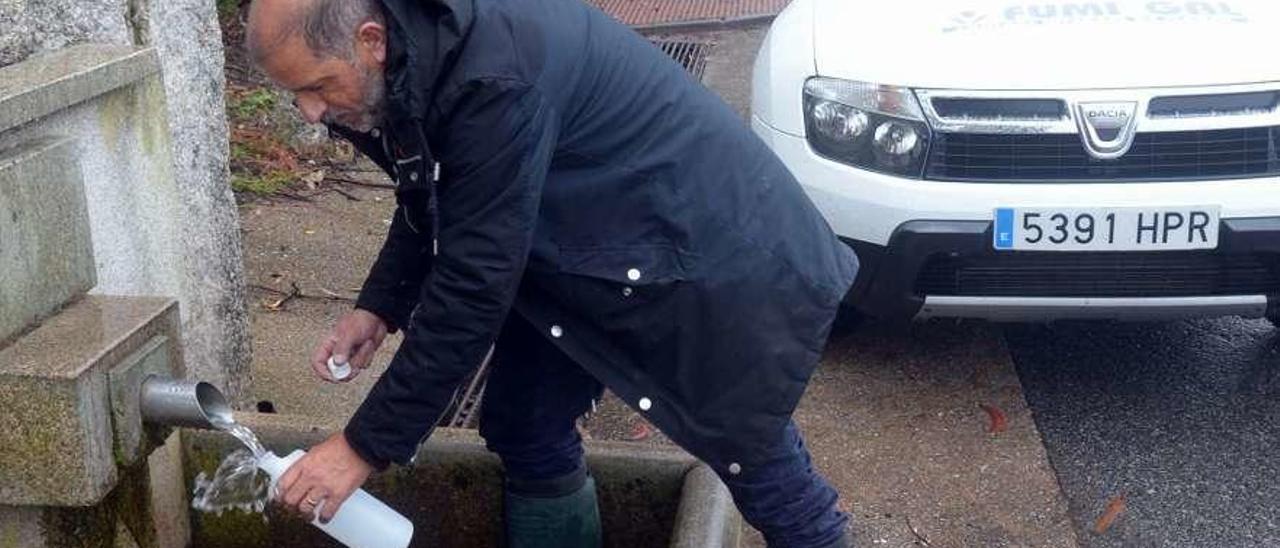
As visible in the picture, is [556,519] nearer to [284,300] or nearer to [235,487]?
[235,487]

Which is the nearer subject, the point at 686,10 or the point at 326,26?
the point at 326,26

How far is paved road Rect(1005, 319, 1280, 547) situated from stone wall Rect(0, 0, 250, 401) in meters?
2.08

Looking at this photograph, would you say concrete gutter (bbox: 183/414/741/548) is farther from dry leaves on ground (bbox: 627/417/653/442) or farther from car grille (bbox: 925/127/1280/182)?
car grille (bbox: 925/127/1280/182)

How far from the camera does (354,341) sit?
287 centimetres

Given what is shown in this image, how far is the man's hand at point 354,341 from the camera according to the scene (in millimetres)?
2873

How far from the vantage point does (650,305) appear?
255cm

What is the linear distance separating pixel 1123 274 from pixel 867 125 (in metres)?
0.75

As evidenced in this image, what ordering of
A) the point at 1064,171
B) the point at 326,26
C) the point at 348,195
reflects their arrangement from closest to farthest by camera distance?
the point at 326,26 < the point at 1064,171 < the point at 348,195

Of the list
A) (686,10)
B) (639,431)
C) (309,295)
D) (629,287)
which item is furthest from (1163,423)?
(686,10)

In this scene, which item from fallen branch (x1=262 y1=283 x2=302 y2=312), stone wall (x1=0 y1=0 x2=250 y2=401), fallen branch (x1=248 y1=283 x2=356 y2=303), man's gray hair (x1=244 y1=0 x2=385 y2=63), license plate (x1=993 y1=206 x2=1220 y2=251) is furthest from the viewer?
fallen branch (x1=248 y1=283 x2=356 y2=303)

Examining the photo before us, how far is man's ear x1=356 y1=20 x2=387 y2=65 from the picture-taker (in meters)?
2.21

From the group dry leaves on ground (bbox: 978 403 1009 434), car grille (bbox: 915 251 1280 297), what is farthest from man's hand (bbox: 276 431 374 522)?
dry leaves on ground (bbox: 978 403 1009 434)

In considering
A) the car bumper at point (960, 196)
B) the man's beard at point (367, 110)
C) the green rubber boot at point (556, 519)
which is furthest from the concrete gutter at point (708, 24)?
the man's beard at point (367, 110)

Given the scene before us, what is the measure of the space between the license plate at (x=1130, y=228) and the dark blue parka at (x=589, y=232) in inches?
48.5
